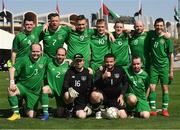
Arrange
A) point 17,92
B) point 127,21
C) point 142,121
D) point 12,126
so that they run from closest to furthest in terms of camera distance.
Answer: point 12,126 → point 142,121 → point 17,92 → point 127,21

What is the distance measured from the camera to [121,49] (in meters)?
9.79

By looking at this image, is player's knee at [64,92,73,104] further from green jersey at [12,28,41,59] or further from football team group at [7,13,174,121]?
green jersey at [12,28,41,59]

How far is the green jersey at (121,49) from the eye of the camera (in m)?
9.75

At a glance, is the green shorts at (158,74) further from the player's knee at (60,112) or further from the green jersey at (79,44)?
the player's knee at (60,112)

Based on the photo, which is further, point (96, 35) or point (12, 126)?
point (96, 35)

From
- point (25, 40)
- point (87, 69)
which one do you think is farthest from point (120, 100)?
point (25, 40)

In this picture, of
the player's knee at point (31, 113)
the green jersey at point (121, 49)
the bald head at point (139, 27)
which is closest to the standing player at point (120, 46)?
the green jersey at point (121, 49)

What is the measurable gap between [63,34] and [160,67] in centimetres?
237

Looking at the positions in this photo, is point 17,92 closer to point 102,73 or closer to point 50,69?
point 50,69

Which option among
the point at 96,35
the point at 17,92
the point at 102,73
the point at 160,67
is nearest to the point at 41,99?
the point at 17,92

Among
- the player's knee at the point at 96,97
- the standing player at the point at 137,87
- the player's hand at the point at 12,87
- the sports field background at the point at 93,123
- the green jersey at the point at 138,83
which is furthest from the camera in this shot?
the green jersey at the point at 138,83

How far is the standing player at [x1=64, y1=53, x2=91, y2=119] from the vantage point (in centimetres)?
888

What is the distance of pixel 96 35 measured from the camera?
9773 mm

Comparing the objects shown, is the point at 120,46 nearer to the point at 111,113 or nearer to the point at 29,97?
the point at 111,113
